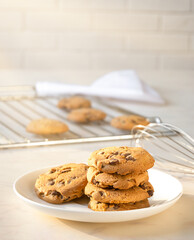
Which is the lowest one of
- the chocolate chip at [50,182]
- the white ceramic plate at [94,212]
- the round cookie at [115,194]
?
the white ceramic plate at [94,212]

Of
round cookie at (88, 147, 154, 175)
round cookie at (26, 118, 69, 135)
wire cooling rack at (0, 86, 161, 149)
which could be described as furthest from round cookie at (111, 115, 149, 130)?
round cookie at (88, 147, 154, 175)

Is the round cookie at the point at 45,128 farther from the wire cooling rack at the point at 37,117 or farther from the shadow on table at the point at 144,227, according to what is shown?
the shadow on table at the point at 144,227

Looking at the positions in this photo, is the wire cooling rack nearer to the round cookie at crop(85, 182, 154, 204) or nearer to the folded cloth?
the folded cloth

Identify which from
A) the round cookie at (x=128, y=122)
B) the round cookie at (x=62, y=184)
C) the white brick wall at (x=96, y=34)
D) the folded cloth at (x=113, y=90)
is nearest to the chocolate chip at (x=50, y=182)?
the round cookie at (x=62, y=184)

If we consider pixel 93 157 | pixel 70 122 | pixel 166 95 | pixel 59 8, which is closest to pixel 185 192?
pixel 93 157

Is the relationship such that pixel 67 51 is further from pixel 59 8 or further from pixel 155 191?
pixel 155 191
